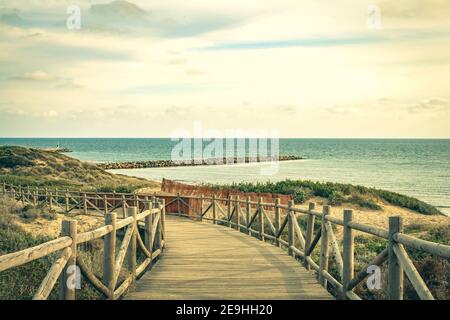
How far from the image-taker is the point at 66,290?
18.1ft

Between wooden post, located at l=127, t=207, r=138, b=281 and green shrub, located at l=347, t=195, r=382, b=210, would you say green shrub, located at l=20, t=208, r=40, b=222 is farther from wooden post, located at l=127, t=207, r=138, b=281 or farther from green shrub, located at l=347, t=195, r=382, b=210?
green shrub, located at l=347, t=195, r=382, b=210

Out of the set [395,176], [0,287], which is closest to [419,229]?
[0,287]

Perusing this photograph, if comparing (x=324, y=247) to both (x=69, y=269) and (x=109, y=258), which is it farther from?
(x=69, y=269)

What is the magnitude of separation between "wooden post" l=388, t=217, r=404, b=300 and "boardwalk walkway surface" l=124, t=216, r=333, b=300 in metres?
2.14

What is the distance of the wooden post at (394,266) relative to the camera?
18.4ft

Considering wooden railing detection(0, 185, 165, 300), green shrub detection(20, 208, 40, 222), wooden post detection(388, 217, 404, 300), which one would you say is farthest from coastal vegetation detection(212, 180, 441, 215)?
wooden post detection(388, 217, 404, 300)

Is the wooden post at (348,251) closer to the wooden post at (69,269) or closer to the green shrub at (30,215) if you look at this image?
the wooden post at (69,269)

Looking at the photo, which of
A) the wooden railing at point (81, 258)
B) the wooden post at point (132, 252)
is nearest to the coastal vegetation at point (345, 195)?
the wooden railing at point (81, 258)

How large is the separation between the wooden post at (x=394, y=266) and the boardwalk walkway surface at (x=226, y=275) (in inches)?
84.2

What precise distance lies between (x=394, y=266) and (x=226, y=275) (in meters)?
4.15

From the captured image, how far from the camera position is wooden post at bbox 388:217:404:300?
5.61 m
